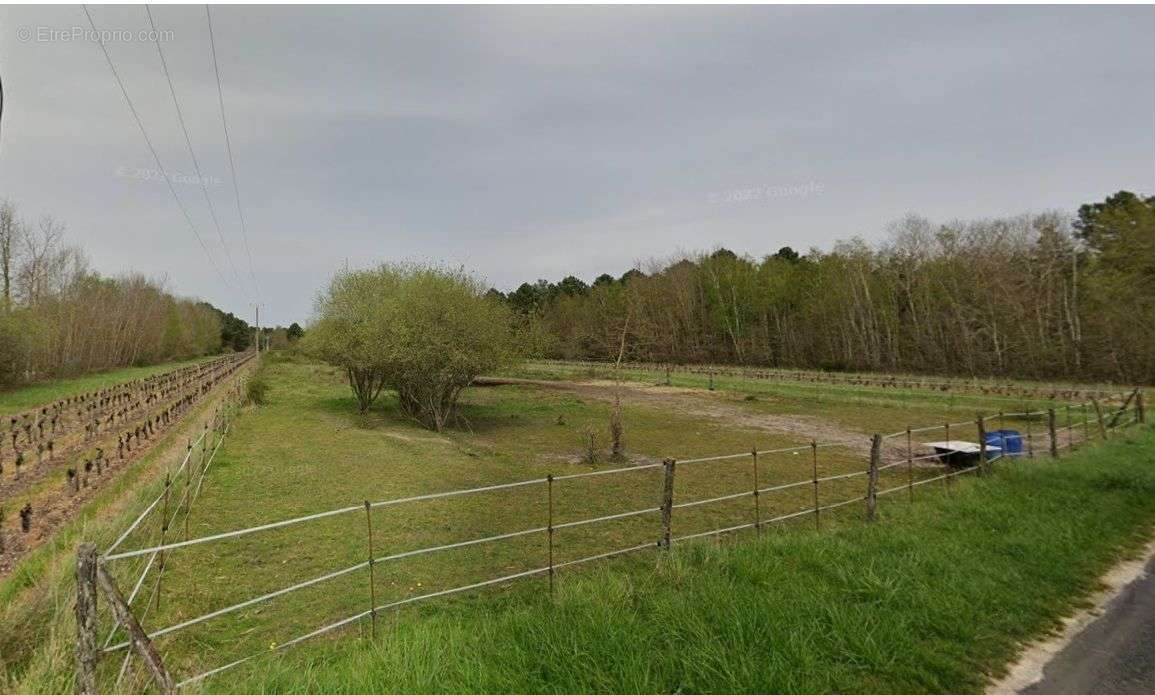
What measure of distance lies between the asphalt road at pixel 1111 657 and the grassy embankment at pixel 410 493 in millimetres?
3788

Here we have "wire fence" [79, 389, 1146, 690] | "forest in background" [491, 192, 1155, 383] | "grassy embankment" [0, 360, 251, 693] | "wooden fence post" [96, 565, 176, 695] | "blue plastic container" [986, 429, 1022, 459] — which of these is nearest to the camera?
"wooden fence post" [96, 565, 176, 695]

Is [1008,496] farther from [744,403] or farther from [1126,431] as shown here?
[744,403]

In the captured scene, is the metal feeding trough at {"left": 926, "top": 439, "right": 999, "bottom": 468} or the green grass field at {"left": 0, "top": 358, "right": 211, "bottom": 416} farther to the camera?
the green grass field at {"left": 0, "top": 358, "right": 211, "bottom": 416}

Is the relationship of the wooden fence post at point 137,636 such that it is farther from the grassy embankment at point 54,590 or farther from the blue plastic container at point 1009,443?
the blue plastic container at point 1009,443

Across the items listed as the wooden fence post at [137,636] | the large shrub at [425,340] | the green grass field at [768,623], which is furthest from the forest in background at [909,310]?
the wooden fence post at [137,636]

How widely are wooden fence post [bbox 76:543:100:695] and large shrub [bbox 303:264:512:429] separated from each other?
708 inches

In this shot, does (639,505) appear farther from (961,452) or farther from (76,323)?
(76,323)

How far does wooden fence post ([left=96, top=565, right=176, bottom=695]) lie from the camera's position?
9.20 feet

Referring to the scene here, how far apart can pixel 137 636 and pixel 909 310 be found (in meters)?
55.0

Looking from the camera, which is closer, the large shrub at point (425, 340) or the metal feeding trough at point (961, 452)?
the metal feeding trough at point (961, 452)

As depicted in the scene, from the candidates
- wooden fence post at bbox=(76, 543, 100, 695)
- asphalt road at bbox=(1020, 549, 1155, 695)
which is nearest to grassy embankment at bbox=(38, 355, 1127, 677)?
wooden fence post at bbox=(76, 543, 100, 695)

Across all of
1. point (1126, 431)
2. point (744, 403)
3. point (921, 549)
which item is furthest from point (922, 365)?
point (921, 549)

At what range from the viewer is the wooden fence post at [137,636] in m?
2.80

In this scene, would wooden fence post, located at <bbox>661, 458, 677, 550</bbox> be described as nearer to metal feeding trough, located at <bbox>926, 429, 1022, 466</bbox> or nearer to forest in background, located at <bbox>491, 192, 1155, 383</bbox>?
metal feeding trough, located at <bbox>926, 429, 1022, 466</bbox>
